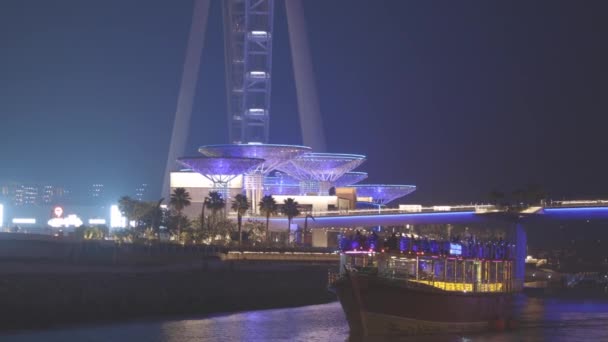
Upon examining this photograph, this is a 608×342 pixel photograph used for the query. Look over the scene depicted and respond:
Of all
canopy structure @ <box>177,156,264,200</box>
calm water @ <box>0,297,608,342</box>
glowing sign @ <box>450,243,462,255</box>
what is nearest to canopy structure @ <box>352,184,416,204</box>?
canopy structure @ <box>177,156,264,200</box>

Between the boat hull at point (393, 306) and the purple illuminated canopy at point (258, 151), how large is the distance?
8056 cm

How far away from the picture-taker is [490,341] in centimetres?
4712

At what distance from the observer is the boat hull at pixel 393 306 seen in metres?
43.9

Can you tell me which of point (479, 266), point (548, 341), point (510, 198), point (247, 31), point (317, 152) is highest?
point (247, 31)

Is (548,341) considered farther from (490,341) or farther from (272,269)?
(272,269)

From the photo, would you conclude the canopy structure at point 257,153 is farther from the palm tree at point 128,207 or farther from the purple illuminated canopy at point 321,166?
the palm tree at point 128,207

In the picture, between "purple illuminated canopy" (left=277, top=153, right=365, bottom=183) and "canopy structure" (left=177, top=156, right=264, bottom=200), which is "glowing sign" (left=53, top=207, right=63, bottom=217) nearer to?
"canopy structure" (left=177, top=156, right=264, bottom=200)

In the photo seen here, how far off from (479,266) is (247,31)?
250ft

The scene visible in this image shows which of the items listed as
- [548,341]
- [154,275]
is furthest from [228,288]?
[548,341]

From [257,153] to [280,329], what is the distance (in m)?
81.8

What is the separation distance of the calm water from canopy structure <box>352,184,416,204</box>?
304 feet

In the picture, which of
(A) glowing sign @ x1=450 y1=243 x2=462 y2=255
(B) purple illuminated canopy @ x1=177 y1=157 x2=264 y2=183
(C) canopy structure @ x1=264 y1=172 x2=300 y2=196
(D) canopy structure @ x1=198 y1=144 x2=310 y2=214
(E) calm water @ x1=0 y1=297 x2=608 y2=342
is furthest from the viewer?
(C) canopy structure @ x1=264 y1=172 x2=300 y2=196

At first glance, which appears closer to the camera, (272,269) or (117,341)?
(117,341)

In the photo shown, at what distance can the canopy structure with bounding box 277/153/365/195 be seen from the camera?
5433 inches
